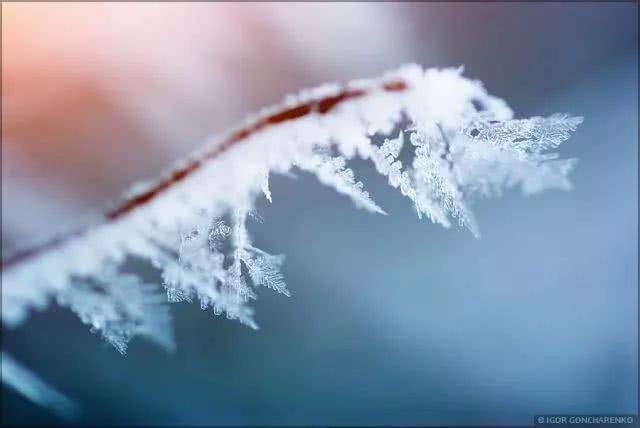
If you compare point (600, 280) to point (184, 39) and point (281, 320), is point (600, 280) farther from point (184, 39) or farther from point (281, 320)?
point (184, 39)

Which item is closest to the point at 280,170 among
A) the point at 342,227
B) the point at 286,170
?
the point at 286,170

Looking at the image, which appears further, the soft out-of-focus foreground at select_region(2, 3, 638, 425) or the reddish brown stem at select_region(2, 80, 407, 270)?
the soft out-of-focus foreground at select_region(2, 3, 638, 425)

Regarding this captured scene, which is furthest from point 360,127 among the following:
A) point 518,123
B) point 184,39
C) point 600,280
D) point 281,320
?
point 600,280

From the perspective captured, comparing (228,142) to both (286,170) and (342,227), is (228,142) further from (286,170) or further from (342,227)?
(342,227)

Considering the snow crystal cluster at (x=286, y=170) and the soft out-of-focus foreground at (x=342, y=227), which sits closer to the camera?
the snow crystal cluster at (x=286, y=170)
